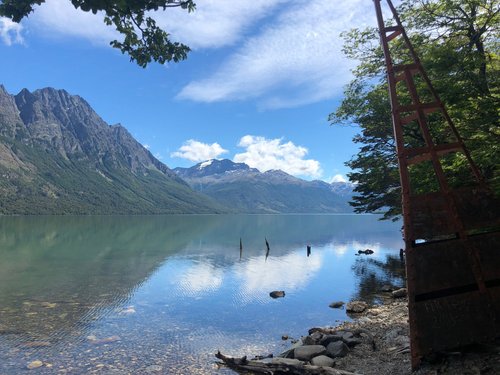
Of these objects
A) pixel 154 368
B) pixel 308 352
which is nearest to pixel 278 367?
pixel 308 352

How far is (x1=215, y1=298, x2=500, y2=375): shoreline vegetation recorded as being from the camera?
383 inches

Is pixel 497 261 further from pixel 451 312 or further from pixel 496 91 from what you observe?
pixel 496 91

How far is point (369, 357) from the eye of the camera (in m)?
15.1

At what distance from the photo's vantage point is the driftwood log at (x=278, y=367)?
12633 millimetres

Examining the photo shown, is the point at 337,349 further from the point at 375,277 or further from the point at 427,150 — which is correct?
the point at 375,277

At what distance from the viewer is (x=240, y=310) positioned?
96.1ft

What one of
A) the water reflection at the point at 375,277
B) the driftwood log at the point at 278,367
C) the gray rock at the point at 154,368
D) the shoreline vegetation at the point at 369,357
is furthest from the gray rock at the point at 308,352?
the water reflection at the point at 375,277

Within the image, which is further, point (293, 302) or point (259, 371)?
point (293, 302)

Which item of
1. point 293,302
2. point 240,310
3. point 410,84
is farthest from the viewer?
point 293,302

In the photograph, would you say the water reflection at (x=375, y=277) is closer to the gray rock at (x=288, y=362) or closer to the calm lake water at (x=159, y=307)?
the calm lake water at (x=159, y=307)

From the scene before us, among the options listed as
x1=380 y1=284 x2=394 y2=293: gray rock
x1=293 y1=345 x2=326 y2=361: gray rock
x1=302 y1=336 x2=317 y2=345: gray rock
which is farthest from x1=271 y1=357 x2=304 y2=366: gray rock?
x1=380 y1=284 x2=394 y2=293: gray rock

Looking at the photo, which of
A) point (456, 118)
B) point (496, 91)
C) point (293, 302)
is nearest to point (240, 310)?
point (293, 302)

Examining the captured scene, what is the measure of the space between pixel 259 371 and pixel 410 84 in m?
12.2

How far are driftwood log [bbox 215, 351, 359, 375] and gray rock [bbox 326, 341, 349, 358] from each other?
298cm
